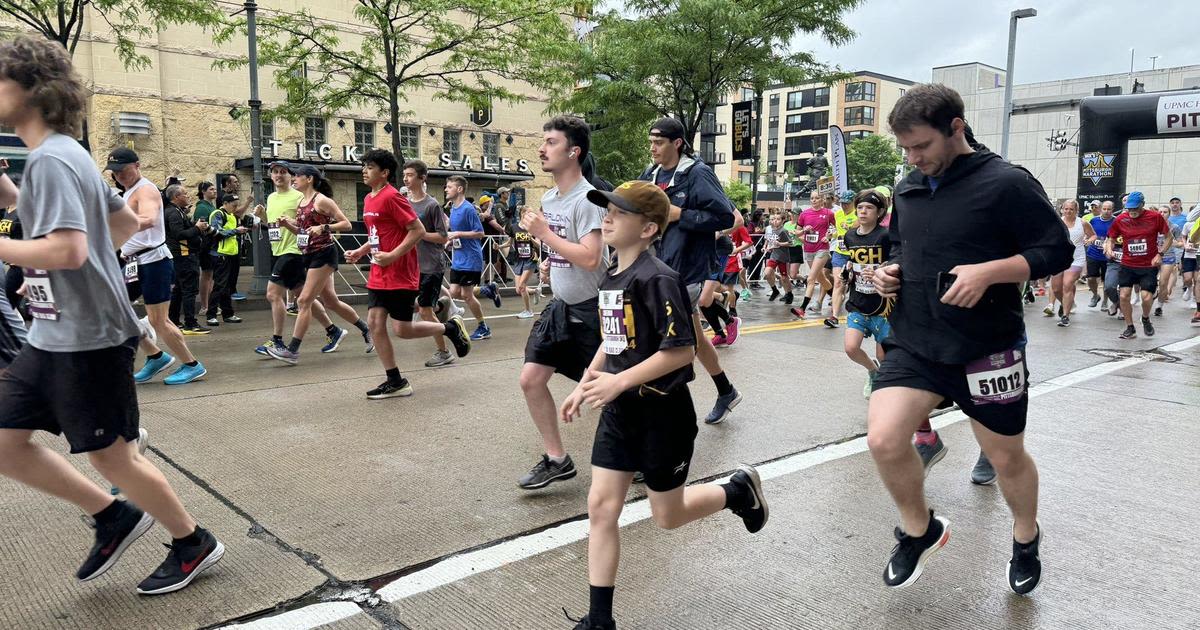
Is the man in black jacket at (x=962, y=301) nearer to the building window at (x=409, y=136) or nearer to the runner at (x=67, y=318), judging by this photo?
the runner at (x=67, y=318)

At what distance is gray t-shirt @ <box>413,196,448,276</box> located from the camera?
7883mm

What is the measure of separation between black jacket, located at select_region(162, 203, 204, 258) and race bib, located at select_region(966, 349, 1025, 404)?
363 inches

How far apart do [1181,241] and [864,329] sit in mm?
11571

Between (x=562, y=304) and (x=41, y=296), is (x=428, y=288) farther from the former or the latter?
(x=41, y=296)

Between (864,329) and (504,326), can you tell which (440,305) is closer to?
(504,326)

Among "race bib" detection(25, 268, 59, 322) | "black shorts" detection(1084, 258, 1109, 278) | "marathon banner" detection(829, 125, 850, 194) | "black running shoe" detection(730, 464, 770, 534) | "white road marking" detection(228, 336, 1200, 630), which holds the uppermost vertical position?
"marathon banner" detection(829, 125, 850, 194)

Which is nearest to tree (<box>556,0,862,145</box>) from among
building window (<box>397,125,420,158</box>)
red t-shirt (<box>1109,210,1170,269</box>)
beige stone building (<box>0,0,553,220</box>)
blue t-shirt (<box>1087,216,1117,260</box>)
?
beige stone building (<box>0,0,553,220</box>)

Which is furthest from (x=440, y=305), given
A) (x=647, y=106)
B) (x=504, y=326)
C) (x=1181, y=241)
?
(x=647, y=106)

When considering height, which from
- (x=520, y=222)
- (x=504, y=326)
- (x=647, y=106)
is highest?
(x=647, y=106)

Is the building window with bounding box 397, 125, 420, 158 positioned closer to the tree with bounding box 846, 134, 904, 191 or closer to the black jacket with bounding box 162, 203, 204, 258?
the black jacket with bounding box 162, 203, 204, 258

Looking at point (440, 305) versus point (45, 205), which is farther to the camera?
point (440, 305)

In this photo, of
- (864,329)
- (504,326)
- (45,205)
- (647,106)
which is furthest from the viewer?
(647,106)

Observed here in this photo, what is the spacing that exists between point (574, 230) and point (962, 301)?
1.92 meters

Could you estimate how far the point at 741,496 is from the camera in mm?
3164
